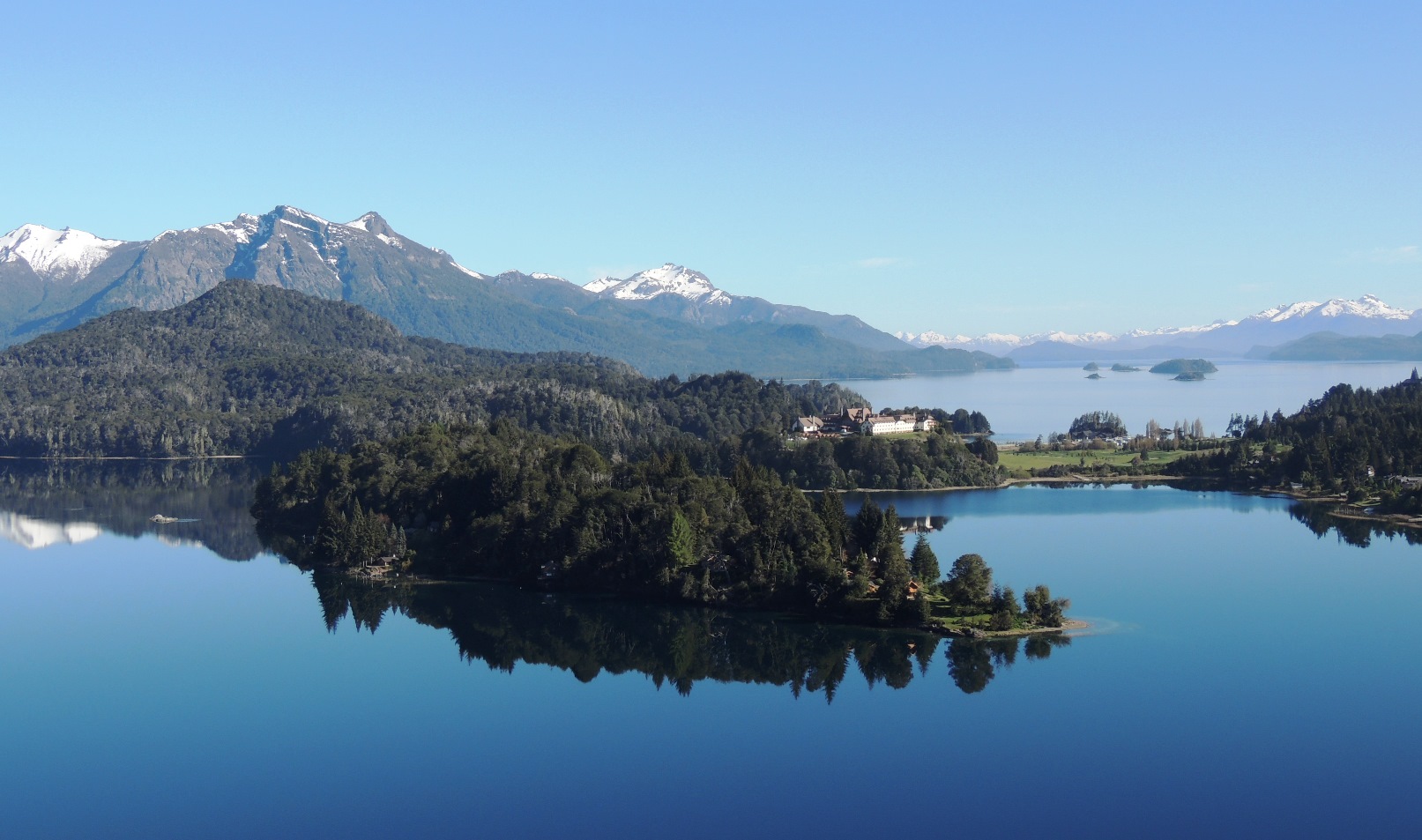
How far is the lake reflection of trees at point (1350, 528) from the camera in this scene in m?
61.4

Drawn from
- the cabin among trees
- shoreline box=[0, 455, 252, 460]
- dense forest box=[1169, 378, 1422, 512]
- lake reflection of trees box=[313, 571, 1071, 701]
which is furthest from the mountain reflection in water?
shoreline box=[0, 455, 252, 460]

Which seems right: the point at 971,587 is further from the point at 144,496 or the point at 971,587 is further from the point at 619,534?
the point at 144,496

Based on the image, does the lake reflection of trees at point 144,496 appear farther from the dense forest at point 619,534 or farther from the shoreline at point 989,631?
the shoreline at point 989,631

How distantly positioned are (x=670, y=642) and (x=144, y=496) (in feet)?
178

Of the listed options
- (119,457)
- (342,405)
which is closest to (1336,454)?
(342,405)

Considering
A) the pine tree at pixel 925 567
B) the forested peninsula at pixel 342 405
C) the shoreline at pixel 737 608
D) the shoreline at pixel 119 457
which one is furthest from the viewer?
the shoreline at pixel 119 457

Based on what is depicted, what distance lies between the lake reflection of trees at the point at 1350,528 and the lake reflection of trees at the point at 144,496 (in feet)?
163

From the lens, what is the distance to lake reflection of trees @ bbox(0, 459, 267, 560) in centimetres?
6775

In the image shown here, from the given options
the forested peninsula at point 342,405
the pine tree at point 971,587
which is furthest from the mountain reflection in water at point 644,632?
the forested peninsula at point 342,405

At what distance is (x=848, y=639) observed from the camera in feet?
139

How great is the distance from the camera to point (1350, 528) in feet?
212

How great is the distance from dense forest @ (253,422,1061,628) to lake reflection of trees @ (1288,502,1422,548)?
2508cm

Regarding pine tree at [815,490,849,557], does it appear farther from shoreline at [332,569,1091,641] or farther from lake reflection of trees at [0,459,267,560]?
lake reflection of trees at [0,459,267,560]

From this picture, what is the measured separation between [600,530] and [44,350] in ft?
443
